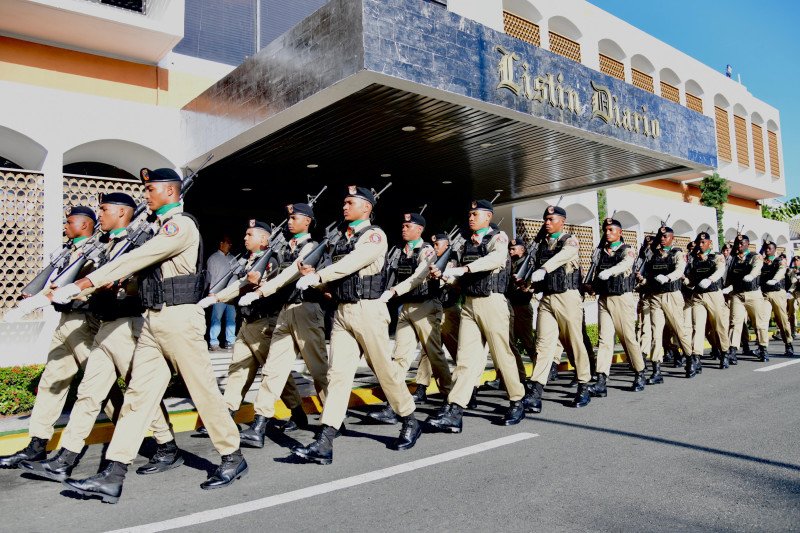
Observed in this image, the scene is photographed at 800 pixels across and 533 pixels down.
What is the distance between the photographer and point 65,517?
11.5ft

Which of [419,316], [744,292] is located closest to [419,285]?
[419,316]

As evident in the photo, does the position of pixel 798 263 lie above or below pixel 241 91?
below

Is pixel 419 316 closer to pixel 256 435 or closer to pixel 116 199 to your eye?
pixel 256 435

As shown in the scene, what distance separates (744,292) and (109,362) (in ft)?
31.7

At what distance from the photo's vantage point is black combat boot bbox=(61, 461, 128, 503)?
11.9 feet

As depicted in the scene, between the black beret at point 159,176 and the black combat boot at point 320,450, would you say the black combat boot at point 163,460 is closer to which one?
the black combat boot at point 320,450

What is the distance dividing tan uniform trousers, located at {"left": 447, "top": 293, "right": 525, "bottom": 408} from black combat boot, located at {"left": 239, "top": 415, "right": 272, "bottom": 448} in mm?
1677

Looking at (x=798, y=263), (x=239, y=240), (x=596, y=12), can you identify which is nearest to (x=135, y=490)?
(x=239, y=240)

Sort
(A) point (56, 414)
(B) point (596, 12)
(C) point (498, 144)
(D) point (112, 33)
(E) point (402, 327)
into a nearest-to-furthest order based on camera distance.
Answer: (A) point (56, 414)
(E) point (402, 327)
(D) point (112, 33)
(C) point (498, 144)
(B) point (596, 12)

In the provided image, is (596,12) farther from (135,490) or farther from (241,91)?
(135,490)

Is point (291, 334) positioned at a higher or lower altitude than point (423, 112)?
lower

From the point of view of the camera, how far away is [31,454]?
177 inches

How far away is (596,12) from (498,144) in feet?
33.0

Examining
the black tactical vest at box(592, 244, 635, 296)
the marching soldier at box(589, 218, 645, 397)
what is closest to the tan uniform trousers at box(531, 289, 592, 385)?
the marching soldier at box(589, 218, 645, 397)
